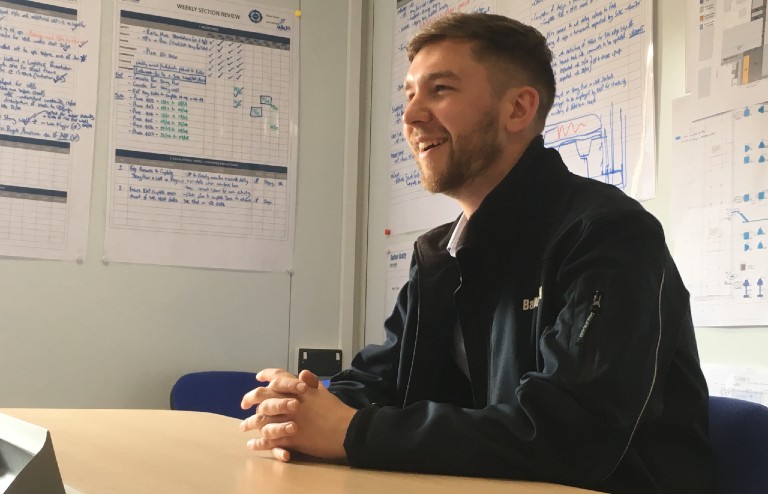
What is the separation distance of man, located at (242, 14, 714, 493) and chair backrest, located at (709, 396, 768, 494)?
0.02m

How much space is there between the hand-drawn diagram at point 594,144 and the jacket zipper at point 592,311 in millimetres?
1218

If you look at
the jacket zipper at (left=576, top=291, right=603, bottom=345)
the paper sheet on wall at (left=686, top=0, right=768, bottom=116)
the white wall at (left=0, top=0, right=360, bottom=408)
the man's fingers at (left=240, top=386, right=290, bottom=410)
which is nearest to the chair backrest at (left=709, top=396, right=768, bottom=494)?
the jacket zipper at (left=576, top=291, right=603, bottom=345)

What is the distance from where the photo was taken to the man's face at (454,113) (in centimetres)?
173

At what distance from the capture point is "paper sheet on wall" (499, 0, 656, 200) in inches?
90.8

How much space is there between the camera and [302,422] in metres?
1.16

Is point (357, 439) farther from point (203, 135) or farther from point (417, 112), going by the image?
point (203, 135)

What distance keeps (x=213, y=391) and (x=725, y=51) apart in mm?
2032

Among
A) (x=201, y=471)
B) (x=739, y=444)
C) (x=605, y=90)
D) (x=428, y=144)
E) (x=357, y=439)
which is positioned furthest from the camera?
(x=605, y=90)

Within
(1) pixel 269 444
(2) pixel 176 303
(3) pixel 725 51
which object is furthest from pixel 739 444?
(2) pixel 176 303

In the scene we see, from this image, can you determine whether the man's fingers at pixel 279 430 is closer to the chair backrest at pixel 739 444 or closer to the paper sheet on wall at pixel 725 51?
the chair backrest at pixel 739 444

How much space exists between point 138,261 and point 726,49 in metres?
2.14

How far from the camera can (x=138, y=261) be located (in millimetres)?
3270

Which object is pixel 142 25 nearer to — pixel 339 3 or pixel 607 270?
pixel 339 3

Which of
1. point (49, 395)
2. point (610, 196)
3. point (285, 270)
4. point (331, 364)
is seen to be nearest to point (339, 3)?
point (285, 270)
